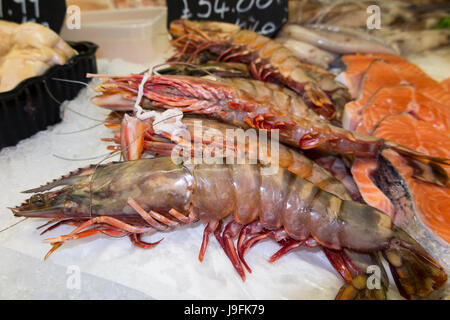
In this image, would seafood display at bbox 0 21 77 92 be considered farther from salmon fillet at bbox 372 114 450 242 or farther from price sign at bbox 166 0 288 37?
salmon fillet at bbox 372 114 450 242

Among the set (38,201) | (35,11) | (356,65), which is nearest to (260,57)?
(356,65)

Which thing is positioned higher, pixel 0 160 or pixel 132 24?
pixel 132 24

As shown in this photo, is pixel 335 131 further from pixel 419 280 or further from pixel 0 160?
pixel 0 160

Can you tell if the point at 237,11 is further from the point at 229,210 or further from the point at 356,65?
the point at 229,210

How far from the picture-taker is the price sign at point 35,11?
232 cm

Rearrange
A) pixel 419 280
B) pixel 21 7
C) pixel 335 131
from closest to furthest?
pixel 419 280 → pixel 335 131 → pixel 21 7

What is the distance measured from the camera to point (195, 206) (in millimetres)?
1396

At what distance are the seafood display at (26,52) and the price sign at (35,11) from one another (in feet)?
0.53

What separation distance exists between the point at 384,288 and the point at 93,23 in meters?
Result: 2.96

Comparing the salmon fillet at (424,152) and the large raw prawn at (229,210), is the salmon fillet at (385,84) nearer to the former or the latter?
the salmon fillet at (424,152)

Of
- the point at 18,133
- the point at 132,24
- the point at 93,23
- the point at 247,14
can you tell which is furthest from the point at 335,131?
the point at 93,23

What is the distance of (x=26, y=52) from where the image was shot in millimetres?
2062

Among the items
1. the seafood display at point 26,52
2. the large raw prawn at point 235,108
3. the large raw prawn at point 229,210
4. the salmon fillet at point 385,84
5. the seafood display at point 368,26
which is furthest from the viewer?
the seafood display at point 368,26

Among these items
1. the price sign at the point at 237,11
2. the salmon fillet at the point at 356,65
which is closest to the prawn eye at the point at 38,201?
the price sign at the point at 237,11
